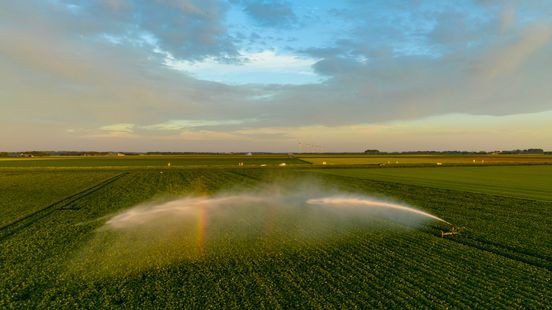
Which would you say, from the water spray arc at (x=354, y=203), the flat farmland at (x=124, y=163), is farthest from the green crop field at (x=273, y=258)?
the flat farmland at (x=124, y=163)

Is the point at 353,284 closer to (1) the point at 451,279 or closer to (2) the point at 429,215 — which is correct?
(1) the point at 451,279

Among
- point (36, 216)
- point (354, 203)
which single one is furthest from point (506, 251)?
point (36, 216)

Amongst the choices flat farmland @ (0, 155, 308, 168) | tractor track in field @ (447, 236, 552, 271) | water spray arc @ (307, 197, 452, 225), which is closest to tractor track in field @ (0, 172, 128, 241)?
water spray arc @ (307, 197, 452, 225)

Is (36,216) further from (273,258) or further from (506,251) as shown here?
(506,251)

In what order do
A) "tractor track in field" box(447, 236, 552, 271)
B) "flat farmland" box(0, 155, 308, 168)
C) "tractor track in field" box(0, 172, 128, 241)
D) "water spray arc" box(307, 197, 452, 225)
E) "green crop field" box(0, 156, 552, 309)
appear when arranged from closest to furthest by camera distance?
"green crop field" box(0, 156, 552, 309) → "tractor track in field" box(447, 236, 552, 271) → "tractor track in field" box(0, 172, 128, 241) → "water spray arc" box(307, 197, 452, 225) → "flat farmland" box(0, 155, 308, 168)

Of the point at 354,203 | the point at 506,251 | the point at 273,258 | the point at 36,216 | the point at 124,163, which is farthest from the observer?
the point at 124,163

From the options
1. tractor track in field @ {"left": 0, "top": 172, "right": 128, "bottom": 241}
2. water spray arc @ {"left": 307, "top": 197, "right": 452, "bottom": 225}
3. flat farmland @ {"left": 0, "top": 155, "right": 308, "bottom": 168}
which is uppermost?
flat farmland @ {"left": 0, "top": 155, "right": 308, "bottom": 168}

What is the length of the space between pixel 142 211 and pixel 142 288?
14609 millimetres

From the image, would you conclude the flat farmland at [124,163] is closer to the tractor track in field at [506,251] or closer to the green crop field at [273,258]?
the green crop field at [273,258]

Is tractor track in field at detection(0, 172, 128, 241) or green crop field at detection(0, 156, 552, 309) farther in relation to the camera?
tractor track in field at detection(0, 172, 128, 241)

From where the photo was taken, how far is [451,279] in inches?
446

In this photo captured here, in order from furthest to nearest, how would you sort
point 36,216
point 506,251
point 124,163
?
1. point 124,163
2. point 36,216
3. point 506,251

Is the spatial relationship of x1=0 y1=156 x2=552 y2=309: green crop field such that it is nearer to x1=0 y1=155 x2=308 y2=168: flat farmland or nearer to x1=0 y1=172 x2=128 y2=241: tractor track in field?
x1=0 y1=172 x2=128 y2=241: tractor track in field

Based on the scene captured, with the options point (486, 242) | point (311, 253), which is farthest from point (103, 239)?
point (486, 242)
